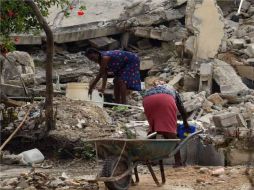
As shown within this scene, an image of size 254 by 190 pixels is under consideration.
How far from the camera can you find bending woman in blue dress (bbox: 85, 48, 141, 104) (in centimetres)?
1147

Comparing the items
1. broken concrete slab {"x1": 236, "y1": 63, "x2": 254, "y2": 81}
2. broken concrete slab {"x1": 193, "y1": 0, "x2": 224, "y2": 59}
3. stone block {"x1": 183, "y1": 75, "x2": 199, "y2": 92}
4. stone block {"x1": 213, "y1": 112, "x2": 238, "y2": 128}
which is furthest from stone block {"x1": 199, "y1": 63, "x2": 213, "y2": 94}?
stone block {"x1": 213, "y1": 112, "x2": 238, "y2": 128}

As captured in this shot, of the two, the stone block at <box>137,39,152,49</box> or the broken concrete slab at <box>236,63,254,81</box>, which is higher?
the stone block at <box>137,39,152,49</box>

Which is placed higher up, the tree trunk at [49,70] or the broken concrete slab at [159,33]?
the broken concrete slab at [159,33]

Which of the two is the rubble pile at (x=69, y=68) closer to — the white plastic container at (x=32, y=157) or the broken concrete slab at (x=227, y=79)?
the broken concrete slab at (x=227, y=79)

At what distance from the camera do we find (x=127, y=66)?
38.9ft

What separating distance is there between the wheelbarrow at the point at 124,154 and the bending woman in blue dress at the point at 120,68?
165 inches

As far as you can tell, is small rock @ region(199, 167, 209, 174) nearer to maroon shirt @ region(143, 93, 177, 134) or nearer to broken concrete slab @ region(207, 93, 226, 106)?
maroon shirt @ region(143, 93, 177, 134)

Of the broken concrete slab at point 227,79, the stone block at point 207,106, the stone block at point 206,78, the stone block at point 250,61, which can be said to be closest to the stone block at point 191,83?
the stone block at point 206,78

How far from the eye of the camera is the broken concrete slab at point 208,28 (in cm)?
1672

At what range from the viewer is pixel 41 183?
7395 millimetres

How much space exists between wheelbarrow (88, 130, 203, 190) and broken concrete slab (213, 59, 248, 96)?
6798 mm

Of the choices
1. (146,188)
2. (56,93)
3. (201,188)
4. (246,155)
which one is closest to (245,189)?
(201,188)

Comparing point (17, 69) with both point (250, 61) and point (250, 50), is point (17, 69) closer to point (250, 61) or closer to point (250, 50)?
point (250, 61)

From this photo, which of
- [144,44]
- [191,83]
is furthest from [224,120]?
[144,44]
